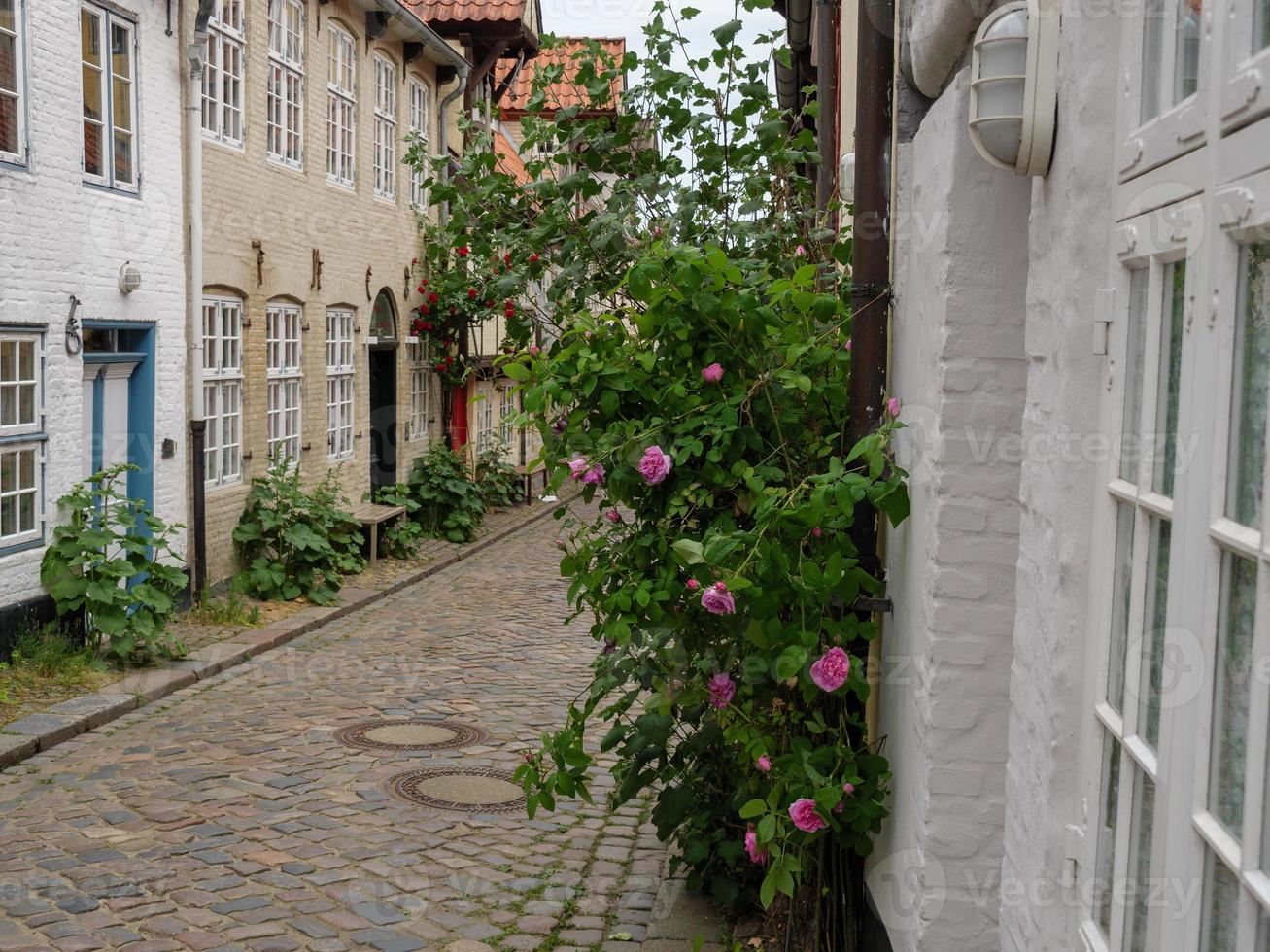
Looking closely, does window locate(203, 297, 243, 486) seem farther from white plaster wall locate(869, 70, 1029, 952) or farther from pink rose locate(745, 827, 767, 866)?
white plaster wall locate(869, 70, 1029, 952)

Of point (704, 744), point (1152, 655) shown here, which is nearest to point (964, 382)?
point (1152, 655)

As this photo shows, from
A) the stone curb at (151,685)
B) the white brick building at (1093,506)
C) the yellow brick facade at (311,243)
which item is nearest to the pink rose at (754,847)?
the white brick building at (1093,506)

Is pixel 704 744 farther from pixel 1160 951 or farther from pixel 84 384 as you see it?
pixel 84 384

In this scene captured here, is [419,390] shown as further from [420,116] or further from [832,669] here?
[832,669]

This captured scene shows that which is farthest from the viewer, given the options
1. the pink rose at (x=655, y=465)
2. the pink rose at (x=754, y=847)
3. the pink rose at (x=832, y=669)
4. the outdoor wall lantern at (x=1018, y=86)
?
the pink rose at (x=655, y=465)

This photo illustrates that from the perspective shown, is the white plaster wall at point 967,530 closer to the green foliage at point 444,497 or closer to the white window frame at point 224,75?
the white window frame at point 224,75

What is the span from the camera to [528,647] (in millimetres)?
10641

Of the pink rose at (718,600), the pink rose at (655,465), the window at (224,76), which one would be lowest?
the pink rose at (718,600)

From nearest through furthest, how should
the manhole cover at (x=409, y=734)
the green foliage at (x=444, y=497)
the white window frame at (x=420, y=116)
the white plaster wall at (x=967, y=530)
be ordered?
the white plaster wall at (x=967, y=530), the manhole cover at (x=409, y=734), the green foliage at (x=444, y=497), the white window frame at (x=420, y=116)

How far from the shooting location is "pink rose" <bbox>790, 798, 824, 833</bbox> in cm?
371

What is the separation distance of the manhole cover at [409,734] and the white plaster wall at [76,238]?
2641mm

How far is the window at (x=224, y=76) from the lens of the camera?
11867 millimetres

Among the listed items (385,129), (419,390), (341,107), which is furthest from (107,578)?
(419,390)

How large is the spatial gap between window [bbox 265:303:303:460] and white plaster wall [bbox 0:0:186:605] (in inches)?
81.2
